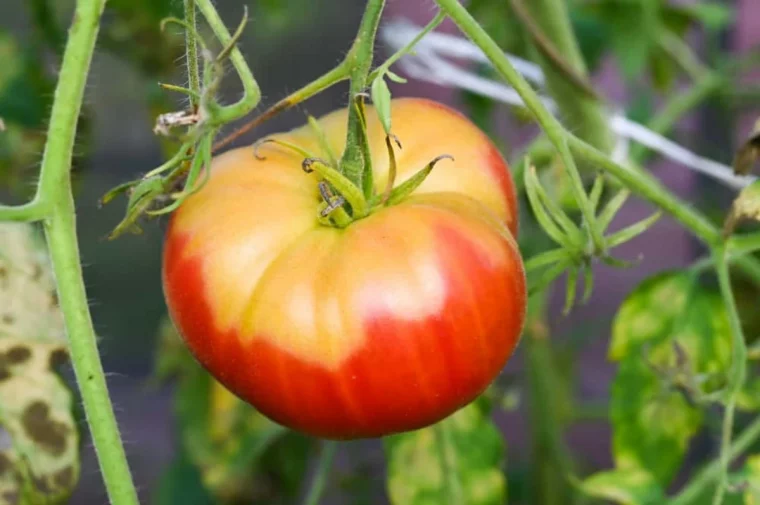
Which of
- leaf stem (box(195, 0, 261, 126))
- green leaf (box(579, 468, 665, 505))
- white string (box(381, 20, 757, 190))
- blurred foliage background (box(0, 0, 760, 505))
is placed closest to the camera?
leaf stem (box(195, 0, 261, 126))

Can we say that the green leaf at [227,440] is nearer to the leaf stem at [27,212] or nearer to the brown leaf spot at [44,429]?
the brown leaf spot at [44,429]

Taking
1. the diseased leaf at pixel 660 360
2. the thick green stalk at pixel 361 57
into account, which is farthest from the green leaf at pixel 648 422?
the thick green stalk at pixel 361 57

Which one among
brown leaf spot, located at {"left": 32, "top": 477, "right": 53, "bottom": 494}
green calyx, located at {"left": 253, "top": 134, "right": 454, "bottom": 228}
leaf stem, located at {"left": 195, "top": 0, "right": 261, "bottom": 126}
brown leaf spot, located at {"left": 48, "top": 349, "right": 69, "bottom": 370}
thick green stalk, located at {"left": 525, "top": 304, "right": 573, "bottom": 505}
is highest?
leaf stem, located at {"left": 195, "top": 0, "right": 261, "bottom": 126}

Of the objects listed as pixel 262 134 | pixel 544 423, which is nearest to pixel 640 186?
pixel 544 423

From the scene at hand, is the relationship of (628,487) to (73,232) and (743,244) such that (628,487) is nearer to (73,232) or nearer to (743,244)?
(743,244)

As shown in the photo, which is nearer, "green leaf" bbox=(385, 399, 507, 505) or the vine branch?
the vine branch

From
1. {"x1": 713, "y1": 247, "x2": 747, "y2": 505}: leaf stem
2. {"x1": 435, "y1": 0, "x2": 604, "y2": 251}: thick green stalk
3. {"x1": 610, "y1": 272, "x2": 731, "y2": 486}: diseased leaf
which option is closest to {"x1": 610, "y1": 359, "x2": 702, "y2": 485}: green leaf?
{"x1": 610, "y1": 272, "x2": 731, "y2": 486}: diseased leaf

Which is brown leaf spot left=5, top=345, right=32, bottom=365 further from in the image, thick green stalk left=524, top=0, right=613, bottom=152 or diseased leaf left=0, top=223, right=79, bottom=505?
thick green stalk left=524, top=0, right=613, bottom=152

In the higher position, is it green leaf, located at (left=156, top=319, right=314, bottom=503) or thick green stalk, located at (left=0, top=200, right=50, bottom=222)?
thick green stalk, located at (left=0, top=200, right=50, bottom=222)
